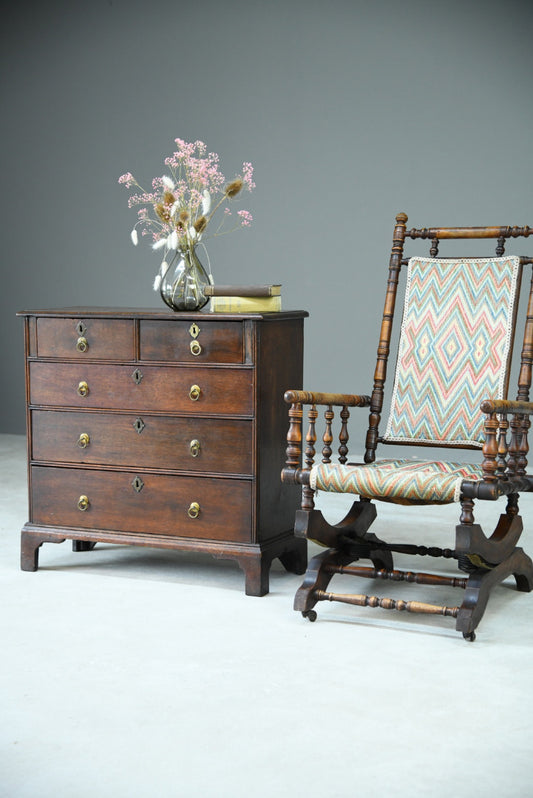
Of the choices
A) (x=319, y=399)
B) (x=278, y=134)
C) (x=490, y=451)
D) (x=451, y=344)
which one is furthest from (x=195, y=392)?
(x=278, y=134)

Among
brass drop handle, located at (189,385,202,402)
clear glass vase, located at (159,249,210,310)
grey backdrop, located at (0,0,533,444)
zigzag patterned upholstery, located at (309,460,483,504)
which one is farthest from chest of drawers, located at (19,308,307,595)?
grey backdrop, located at (0,0,533,444)

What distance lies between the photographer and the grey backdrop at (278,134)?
5.81m

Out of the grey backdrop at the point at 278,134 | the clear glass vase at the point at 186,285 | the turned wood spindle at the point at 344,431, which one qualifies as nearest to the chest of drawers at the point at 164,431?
the clear glass vase at the point at 186,285

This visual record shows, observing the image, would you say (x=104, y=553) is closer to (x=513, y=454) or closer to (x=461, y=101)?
(x=513, y=454)

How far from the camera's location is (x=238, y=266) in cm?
641

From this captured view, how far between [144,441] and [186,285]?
0.57 meters

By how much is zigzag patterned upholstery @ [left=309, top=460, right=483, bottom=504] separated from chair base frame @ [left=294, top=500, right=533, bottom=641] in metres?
0.11

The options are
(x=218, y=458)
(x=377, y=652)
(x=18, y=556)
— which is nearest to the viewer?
(x=377, y=652)

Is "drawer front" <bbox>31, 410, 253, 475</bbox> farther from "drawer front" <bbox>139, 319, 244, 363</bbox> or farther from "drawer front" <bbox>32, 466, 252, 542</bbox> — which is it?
"drawer front" <bbox>139, 319, 244, 363</bbox>

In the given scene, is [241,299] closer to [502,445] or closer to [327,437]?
[327,437]

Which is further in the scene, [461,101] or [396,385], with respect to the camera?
[461,101]

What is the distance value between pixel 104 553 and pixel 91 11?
13.9ft

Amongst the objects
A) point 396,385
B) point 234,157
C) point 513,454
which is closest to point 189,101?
point 234,157

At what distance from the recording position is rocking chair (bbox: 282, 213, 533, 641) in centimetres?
294
